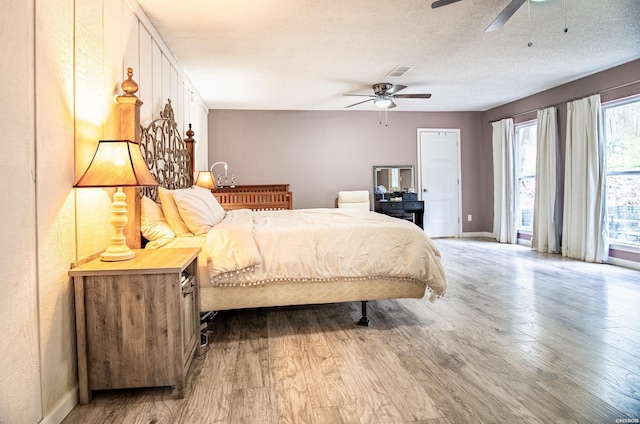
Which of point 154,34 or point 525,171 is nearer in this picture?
point 154,34

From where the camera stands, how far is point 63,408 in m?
1.53

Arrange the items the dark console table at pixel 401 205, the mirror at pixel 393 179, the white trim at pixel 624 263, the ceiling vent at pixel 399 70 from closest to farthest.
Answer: the white trim at pixel 624 263, the ceiling vent at pixel 399 70, the dark console table at pixel 401 205, the mirror at pixel 393 179

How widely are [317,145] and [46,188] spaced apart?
17.6 feet

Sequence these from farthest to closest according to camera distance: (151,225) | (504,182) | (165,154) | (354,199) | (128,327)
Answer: (354,199) < (504,182) < (165,154) < (151,225) < (128,327)

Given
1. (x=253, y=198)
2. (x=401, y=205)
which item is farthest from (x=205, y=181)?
(x=401, y=205)

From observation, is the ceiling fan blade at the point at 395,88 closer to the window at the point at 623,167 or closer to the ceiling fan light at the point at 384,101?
the ceiling fan light at the point at 384,101

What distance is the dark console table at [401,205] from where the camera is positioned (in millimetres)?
6488

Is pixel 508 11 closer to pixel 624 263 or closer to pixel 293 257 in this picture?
pixel 293 257

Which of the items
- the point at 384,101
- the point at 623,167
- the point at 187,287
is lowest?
the point at 187,287

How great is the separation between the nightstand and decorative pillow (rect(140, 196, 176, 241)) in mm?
634

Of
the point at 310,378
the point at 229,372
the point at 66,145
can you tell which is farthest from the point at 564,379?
the point at 66,145

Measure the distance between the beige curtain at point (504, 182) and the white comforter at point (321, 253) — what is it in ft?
14.7

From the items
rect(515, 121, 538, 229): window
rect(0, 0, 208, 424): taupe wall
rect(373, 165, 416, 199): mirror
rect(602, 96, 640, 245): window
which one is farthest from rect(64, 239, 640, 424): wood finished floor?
rect(373, 165, 416, 199): mirror

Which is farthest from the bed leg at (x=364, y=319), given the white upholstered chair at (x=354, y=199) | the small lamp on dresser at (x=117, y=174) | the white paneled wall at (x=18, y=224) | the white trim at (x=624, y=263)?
the white upholstered chair at (x=354, y=199)
